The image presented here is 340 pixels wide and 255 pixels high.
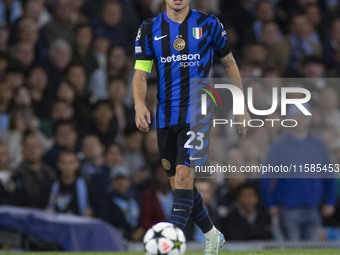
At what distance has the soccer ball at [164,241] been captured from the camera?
6.55m

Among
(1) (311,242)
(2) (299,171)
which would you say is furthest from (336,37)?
(1) (311,242)

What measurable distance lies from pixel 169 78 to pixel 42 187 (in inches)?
168

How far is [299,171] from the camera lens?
11.3m

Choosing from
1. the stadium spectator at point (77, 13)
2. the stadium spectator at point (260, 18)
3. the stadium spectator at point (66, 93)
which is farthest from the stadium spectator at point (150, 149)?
the stadium spectator at point (260, 18)

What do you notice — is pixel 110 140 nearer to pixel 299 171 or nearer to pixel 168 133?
pixel 299 171

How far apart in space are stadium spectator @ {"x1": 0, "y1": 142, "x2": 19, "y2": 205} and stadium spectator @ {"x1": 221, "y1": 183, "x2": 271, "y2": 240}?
3.00 meters

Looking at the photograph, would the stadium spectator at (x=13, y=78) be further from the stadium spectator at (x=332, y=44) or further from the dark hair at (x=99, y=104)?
the stadium spectator at (x=332, y=44)

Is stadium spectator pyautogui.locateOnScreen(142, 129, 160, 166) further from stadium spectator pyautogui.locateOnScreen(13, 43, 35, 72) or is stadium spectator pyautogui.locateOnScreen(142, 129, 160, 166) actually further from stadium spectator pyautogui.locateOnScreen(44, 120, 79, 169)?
stadium spectator pyautogui.locateOnScreen(13, 43, 35, 72)

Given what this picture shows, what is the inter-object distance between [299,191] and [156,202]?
2.04m

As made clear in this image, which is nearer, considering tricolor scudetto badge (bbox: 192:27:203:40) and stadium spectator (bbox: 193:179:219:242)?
tricolor scudetto badge (bbox: 192:27:203:40)

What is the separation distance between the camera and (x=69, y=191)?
10859 mm

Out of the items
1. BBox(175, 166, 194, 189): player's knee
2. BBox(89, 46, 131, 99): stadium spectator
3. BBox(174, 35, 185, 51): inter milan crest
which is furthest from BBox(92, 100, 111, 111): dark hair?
BBox(175, 166, 194, 189): player's knee

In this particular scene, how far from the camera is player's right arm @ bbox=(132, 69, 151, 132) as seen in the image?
6898 millimetres

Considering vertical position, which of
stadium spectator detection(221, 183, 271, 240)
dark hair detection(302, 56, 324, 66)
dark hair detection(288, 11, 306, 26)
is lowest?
stadium spectator detection(221, 183, 271, 240)
